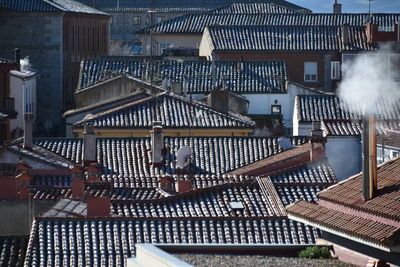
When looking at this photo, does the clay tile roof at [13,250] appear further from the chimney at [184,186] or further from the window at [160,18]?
the window at [160,18]

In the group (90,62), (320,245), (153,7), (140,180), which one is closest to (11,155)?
(140,180)

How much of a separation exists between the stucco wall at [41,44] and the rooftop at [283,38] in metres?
6.03

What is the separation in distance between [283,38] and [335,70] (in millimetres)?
2454

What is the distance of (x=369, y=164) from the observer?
19.6 meters

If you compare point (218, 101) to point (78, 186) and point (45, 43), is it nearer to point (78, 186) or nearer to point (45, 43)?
point (45, 43)

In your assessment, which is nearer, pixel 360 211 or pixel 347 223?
pixel 360 211

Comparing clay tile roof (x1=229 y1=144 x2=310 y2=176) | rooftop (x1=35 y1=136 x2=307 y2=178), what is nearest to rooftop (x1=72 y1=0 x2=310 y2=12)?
rooftop (x1=35 y1=136 x2=307 y2=178)

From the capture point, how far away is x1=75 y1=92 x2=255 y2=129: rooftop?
48688 millimetres

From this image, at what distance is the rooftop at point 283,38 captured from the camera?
230ft

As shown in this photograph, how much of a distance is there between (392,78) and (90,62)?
34.1 ft

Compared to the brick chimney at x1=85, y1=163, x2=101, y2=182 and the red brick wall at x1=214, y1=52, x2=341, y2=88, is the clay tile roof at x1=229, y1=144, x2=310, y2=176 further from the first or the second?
the red brick wall at x1=214, y1=52, x2=341, y2=88

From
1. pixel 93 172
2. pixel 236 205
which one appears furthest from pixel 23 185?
pixel 93 172

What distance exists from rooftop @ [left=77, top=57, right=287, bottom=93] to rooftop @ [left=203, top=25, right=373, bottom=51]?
7.78 meters

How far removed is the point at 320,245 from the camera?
67.2 ft
